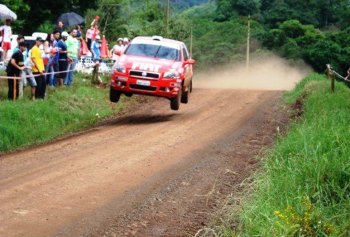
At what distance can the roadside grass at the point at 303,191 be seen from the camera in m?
Result: 6.39

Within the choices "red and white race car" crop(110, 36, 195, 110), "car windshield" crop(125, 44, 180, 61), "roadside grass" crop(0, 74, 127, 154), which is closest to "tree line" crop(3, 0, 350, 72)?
"roadside grass" crop(0, 74, 127, 154)

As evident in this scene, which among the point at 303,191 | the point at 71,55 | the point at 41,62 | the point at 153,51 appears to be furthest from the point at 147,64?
the point at 303,191

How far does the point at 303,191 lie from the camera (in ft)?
25.3

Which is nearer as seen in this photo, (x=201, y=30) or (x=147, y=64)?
(x=147, y=64)

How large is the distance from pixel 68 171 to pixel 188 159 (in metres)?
2.39

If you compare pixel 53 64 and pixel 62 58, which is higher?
pixel 62 58

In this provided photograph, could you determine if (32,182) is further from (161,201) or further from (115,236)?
(115,236)

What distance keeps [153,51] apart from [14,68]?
12.8 ft

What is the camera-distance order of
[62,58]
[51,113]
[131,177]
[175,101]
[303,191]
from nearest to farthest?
[303,191]
[131,177]
[51,113]
[175,101]
[62,58]

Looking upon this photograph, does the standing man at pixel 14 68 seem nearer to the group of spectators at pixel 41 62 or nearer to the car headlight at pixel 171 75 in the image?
the group of spectators at pixel 41 62

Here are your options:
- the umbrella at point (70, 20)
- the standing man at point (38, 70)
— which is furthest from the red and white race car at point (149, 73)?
the umbrella at point (70, 20)

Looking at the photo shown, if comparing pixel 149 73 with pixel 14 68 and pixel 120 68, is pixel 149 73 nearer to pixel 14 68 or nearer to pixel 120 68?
pixel 120 68

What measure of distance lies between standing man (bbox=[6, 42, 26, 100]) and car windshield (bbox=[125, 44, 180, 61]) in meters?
3.05

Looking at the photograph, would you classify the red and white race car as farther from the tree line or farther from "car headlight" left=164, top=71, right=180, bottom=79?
the tree line
